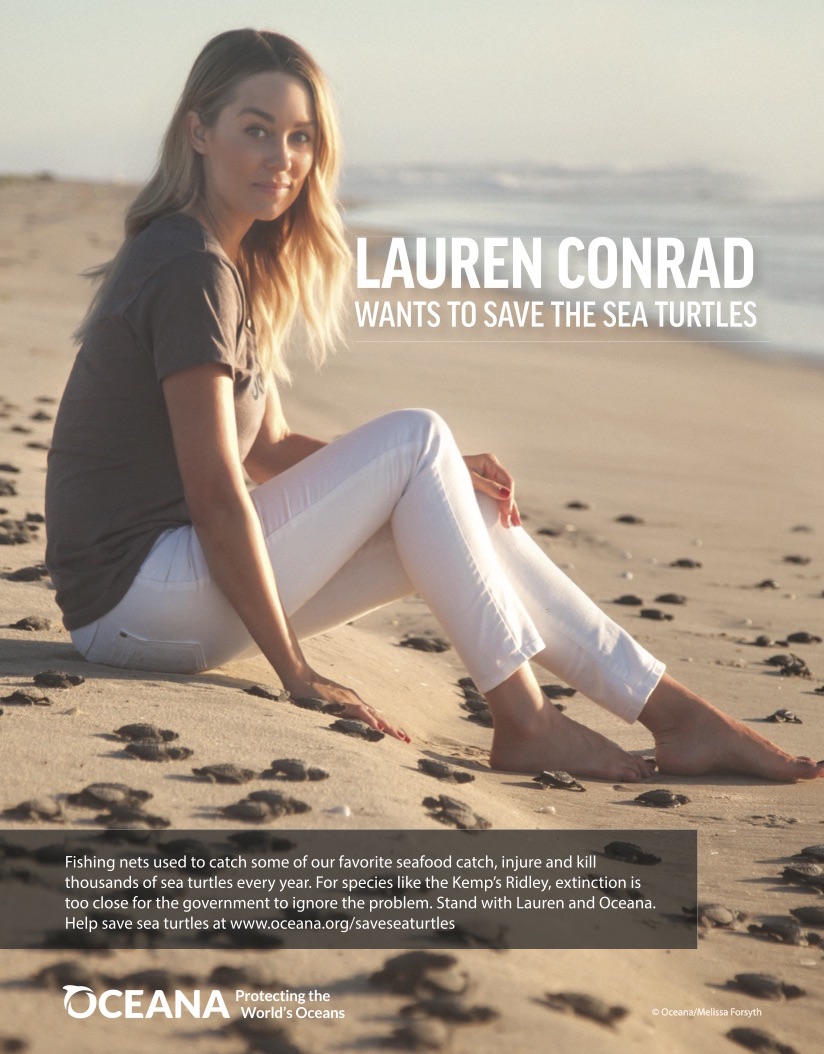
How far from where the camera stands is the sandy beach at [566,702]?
256 cm

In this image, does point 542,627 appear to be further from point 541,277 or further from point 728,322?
Result: point 541,277

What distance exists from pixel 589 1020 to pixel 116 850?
1.01 meters

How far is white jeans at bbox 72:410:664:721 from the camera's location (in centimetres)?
395

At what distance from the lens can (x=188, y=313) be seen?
12.1 feet

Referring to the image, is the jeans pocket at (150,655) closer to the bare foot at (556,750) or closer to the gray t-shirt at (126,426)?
the gray t-shirt at (126,426)

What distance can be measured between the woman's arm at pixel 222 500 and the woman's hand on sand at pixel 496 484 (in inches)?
30.0

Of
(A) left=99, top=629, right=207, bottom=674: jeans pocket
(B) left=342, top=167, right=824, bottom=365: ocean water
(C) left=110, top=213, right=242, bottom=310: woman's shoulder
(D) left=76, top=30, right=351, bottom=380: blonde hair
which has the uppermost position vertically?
(B) left=342, top=167, right=824, bottom=365: ocean water

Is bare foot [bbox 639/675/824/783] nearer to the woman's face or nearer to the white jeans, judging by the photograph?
the white jeans

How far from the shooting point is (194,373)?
3.70 metres

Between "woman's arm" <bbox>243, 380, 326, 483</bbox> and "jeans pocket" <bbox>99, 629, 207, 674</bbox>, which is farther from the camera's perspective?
"woman's arm" <bbox>243, 380, 326, 483</bbox>

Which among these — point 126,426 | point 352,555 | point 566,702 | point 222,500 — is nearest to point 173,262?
point 126,426

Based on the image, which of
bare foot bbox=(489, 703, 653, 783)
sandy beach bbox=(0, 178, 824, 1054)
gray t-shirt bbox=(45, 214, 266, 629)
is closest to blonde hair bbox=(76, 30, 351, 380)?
gray t-shirt bbox=(45, 214, 266, 629)

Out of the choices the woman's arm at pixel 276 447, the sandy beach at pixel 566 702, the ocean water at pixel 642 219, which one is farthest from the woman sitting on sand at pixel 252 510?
the ocean water at pixel 642 219

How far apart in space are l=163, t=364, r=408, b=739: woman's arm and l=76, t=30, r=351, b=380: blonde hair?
1.55ft
